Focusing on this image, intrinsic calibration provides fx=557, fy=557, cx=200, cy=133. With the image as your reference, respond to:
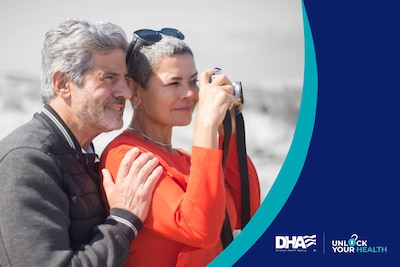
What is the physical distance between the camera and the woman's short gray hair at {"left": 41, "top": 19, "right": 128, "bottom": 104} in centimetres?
192

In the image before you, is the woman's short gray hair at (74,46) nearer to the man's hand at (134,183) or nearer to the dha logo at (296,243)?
the man's hand at (134,183)

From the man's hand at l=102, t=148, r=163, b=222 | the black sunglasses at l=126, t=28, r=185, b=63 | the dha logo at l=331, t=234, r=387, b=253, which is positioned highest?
the black sunglasses at l=126, t=28, r=185, b=63

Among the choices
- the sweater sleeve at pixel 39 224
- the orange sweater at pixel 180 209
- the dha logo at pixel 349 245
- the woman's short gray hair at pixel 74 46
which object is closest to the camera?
the sweater sleeve at pixel 39 224

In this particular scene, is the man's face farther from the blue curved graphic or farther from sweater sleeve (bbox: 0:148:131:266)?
the blue curved graphic

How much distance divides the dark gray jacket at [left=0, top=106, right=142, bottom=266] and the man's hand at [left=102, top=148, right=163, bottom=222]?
37 mm

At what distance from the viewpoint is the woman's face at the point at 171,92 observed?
2.05m

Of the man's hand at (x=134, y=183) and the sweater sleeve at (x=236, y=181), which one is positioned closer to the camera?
the man's hand at (x=134, y=183)

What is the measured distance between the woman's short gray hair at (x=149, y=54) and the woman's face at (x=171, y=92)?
0.02 meters

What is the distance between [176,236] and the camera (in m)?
1.87

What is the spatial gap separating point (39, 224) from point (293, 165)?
1.04 metres

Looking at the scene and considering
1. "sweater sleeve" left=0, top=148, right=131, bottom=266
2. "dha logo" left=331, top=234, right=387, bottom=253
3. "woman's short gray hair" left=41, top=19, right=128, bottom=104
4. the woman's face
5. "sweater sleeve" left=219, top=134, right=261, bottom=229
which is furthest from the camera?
"sweater sleeve" left=219, top=134, right=261, bottom=229

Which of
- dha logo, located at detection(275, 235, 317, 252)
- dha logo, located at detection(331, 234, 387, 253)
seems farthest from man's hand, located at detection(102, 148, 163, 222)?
dha logo, located at detection(331, 234, 387, 253)

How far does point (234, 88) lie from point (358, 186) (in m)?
0.62

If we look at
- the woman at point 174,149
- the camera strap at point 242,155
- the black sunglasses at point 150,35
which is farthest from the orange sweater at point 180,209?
the black sunglasses at point 150,35
